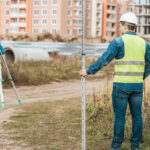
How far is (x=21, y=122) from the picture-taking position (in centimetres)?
769

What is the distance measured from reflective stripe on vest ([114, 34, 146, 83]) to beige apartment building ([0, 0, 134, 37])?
7334cm

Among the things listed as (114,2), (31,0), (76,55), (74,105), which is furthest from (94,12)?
(74,105)

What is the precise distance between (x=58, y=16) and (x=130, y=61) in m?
78.2

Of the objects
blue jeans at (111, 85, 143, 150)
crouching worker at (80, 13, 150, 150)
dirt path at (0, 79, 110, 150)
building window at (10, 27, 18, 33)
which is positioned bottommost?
dirt path at (0, 79, 110, 150)

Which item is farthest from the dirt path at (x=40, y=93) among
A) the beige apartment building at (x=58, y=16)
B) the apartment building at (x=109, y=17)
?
the apartment building at (x=109, y=17)

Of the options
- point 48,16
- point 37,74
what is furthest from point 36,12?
point 37,74

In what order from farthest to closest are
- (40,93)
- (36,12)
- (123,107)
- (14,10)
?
(14,10)
(36,12)
(40,93)
(123,107)

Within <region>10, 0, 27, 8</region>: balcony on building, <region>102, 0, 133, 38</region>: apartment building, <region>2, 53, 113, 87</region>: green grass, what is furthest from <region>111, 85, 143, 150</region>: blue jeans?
<region>102, 0, 133, 38</region>: apartment building

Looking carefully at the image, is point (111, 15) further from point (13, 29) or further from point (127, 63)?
point (127, 63)

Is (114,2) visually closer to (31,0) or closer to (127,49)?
(31,0)

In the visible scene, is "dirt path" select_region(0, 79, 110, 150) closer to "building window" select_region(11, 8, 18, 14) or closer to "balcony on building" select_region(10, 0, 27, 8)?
"balcony on building" select_region(10, 0, 27, 8)

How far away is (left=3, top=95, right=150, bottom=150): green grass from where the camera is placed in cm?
602

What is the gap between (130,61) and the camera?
15.8ft

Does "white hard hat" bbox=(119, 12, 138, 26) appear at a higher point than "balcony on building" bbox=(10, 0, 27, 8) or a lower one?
lower
